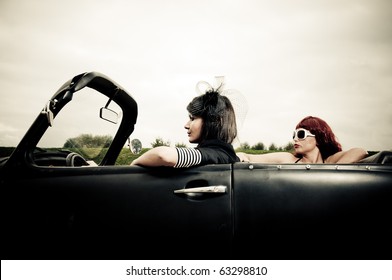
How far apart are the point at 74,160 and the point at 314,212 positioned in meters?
1.62

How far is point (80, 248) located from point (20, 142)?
724 mm

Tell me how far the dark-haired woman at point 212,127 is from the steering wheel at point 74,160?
24.0 inches

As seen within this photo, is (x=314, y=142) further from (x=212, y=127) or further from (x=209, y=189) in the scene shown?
(x=209, y=189)

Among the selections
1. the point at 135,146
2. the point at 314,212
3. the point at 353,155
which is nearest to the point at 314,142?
the point at 353,155

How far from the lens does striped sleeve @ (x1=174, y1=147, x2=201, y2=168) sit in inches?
62.1

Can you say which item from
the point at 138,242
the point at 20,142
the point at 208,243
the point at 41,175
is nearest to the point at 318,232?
the point at 208,243

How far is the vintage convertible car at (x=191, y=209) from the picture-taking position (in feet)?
4.81

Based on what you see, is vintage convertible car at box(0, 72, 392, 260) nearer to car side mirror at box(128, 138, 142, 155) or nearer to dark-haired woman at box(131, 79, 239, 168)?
dark-haired woman at box(131, 79, 239, 168)

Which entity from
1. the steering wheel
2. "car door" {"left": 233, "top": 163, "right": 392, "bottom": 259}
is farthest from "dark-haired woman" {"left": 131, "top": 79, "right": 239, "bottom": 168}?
the steering wheel

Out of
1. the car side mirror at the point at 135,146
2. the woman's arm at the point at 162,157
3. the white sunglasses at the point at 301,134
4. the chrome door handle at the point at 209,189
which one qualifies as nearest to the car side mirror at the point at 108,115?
the car side mirror at the point at 135,146

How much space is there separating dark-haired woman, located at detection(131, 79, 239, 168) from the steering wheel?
0.61 m

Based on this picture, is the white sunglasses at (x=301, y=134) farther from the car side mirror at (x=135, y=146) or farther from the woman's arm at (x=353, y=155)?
the car side mirror at (x=135, y=146)

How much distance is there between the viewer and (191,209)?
1.56 m

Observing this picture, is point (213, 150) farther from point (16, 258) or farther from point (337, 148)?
point (337, 148)
